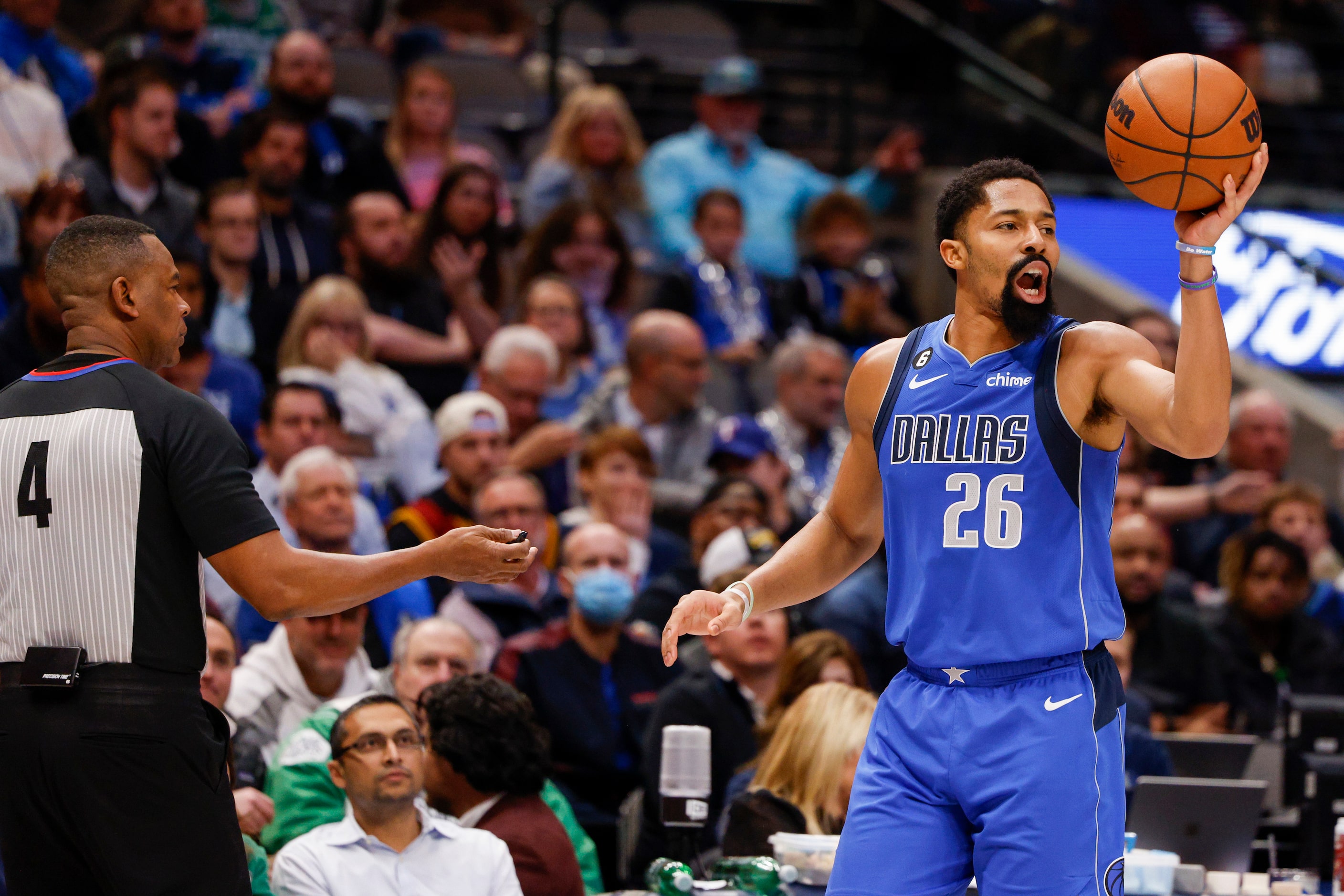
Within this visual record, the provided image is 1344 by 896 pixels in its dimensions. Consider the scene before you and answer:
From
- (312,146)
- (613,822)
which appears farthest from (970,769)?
(312,146)

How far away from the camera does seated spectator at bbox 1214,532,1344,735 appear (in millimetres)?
7641

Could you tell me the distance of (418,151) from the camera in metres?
9.68

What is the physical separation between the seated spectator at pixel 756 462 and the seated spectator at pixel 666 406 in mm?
178

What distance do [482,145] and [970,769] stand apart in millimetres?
7904

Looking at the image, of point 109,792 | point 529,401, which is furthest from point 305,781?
point 529,401

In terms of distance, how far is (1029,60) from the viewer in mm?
11922

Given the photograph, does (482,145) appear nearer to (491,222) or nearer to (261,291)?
→ (491,222)

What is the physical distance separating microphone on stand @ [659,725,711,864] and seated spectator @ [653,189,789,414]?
4.53 metres

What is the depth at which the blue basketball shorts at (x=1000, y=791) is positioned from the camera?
325cm

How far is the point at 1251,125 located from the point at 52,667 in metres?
2.66

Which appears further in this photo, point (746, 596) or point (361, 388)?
point (361, 388)

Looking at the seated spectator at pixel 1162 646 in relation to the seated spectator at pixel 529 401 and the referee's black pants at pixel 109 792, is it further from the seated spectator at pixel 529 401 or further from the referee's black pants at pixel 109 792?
the referee's black pants at pixel 109 792

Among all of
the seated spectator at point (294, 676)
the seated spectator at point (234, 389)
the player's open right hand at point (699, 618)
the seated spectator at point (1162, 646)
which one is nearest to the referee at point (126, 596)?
the player's open right hand at point (699, 618)

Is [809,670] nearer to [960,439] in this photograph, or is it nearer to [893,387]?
[893,387]
